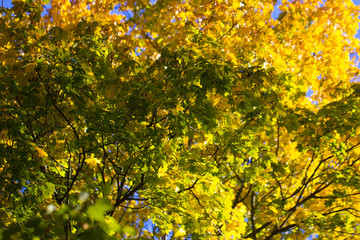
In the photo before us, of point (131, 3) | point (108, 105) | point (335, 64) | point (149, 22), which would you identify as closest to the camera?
point (108, 105)

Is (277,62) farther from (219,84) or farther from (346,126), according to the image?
(219,84)

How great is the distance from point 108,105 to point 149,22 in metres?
1.66

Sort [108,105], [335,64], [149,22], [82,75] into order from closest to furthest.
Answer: [82,75] < [108,105] < [149,22] < [335,64]

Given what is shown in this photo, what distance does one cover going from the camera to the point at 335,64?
609 centimetres

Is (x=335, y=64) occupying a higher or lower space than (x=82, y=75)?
higher

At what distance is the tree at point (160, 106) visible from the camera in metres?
2.98

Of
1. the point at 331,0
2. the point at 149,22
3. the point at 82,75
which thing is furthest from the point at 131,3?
the point at 331,0

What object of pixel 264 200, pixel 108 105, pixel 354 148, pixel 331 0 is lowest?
pixel 108 105

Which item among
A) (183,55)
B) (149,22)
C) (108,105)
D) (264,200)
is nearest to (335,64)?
(264,200)

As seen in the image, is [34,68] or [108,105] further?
[108,105]

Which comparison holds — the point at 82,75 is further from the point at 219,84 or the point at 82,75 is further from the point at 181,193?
the point at 181,193

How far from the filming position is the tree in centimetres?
298

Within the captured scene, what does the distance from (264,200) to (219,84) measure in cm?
427

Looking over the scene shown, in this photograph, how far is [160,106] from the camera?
3014mm
